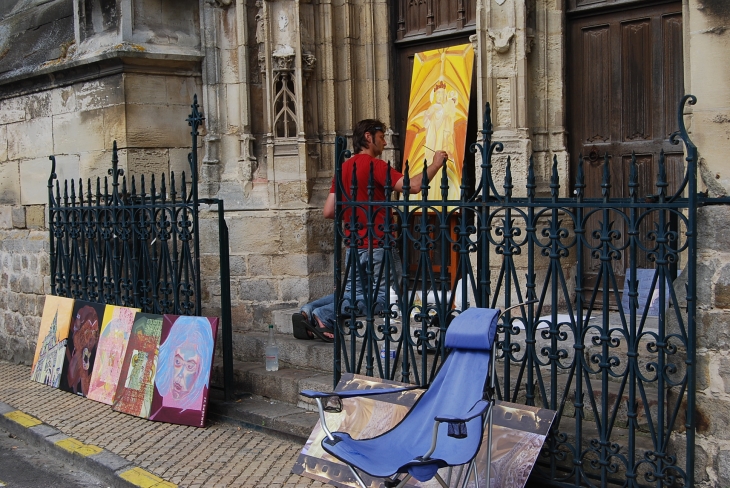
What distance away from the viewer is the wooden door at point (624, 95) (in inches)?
247

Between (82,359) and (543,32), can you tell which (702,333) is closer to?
(543,32)

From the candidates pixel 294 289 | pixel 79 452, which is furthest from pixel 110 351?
pixel 294 289

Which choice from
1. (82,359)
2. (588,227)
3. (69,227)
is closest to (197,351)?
(82,359)

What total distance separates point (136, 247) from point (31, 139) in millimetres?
2953

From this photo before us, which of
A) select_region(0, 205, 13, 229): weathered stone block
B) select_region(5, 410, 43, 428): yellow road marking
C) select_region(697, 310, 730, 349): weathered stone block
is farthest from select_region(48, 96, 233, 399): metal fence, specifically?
select_region(697, 310, 730, 349): weathered stone block

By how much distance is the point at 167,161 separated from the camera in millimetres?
8422

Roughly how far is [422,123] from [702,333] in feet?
13.5

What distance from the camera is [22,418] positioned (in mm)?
6812

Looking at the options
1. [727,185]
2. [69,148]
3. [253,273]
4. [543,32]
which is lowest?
[253,273]

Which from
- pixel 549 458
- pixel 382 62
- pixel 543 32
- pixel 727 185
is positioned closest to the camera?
pixel 727 185

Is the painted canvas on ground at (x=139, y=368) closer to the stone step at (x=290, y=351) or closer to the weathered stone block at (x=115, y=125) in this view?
the stone step at (x=290, y=351)

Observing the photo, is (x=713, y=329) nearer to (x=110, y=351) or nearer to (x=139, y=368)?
(x=139, y=368)

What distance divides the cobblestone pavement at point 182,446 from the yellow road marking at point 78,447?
0.05 metres

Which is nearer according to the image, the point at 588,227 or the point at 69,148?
the point at 588,227
